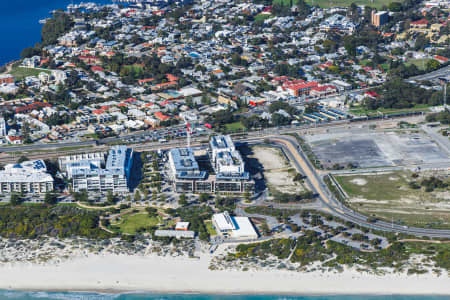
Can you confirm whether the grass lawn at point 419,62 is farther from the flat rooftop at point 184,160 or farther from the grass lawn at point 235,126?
the flat rooftop at point 184,160

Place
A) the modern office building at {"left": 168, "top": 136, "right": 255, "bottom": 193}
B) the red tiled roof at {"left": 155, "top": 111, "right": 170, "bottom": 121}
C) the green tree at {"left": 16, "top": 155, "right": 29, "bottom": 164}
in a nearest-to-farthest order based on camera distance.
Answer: the modern office building at {"left": 168, "top": 136, "right": 255, "bottom": 193} < the green tree at {"left": 16, "top": 155, "right": 29, "bottom": 164} < the red tiled roof at {"left": 155, "top": 111, "right": 170, "bottom": 121}

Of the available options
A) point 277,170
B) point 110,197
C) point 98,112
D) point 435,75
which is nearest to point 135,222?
point 110,197

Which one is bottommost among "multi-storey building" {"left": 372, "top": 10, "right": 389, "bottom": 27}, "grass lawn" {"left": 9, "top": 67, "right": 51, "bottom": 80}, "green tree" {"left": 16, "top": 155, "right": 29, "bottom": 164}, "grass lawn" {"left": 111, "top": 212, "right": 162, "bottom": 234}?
"grass lawn" {"left": 111, "top": 212, "right": 162, "bottom": 234}

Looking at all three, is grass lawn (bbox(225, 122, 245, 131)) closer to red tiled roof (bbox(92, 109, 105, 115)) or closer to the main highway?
the main highway

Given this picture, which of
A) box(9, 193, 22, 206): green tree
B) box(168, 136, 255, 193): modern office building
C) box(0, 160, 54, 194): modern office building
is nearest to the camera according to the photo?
box(9, 193, 22, 206): green tree

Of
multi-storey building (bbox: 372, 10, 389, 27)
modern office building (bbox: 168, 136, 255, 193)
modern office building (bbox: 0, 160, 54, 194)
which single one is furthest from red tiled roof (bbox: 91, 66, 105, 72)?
multi-storey building (bbox: 372, 10, 389, 27)

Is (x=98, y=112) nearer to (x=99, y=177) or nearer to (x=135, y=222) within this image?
(x=99, y=177)

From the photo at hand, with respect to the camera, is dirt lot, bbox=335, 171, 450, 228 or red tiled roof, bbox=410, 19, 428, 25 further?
red tiled roof, bbox=410, 19, 428, 25

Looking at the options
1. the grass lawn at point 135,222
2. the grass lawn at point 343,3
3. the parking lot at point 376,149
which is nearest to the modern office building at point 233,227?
the grass lawn at point 135,222

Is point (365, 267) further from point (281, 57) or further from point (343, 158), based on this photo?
point (281, 57)
